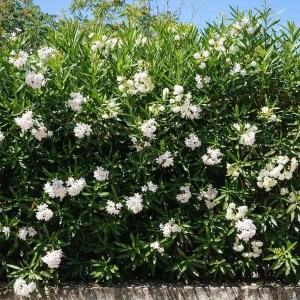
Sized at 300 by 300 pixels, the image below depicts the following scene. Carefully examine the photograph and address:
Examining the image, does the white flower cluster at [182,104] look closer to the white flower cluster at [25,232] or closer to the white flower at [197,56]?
the white flower at [197,56]

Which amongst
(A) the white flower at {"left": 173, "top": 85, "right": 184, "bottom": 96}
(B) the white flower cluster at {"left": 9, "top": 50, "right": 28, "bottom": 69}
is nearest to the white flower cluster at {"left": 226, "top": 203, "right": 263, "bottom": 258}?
(A) the white flower at {"left": 173, "top": 85, "right": 184, "bottom": 96}

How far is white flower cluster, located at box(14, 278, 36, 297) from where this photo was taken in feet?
14.2

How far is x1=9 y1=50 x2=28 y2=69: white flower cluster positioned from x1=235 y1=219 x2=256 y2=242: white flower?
211cm

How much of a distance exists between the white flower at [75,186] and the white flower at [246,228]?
1255 millimetres

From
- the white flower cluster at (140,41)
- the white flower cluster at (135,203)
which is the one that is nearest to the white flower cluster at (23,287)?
the white flower cluster at (135,203)

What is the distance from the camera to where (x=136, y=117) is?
439 centimetres

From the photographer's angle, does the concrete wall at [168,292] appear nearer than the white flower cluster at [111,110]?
No

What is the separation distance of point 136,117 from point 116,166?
1.35ft

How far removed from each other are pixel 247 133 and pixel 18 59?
189 centimetres

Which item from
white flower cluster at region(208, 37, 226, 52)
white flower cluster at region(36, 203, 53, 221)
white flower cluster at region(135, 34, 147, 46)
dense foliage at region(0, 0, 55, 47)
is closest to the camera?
white flower cluster at region(36, 203, 53, 221)

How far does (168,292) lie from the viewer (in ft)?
14.7

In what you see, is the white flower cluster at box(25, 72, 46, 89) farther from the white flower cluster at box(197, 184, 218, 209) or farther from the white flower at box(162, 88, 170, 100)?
the white flower cluster at box(197, 184, 218, 209)

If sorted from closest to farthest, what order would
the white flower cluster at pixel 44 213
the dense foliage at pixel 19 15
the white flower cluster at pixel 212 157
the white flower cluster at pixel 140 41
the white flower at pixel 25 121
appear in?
the white flower at pixel 25 121, the white flower cluster at pixel 44 213, the white flower cluster at pixel 212 157, the white flower cluster at pixel 140 41, the dense foliage at pixel 19 15

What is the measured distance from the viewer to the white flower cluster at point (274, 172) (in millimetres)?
4488
